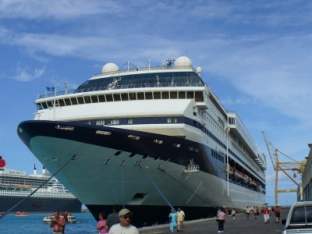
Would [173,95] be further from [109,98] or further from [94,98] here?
[94,98]

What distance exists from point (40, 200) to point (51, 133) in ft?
342

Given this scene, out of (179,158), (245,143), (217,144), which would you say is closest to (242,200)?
(245,143)

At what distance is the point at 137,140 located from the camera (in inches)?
1205

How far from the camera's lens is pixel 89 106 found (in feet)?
117

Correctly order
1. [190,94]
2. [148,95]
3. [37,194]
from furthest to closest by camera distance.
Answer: [37,194] < [190,94] < [148,95]

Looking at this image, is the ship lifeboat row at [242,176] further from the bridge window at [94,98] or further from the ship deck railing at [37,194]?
the ship deck railing at [37,194]

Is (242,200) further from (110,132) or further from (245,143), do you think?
(110,132)

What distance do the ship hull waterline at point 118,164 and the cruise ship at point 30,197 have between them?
93.1 m

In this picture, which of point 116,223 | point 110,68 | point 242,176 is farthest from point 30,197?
point 116,223

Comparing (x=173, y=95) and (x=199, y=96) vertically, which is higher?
(x=199, y=96)

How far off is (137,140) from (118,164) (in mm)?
1589

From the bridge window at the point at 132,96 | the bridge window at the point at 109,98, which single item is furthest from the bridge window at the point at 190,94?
the bridge window at the point at 109,98

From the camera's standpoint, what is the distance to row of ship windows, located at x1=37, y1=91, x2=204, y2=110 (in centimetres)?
3572

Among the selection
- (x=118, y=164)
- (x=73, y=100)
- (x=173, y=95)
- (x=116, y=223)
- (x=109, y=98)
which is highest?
(x=173, y=95)
